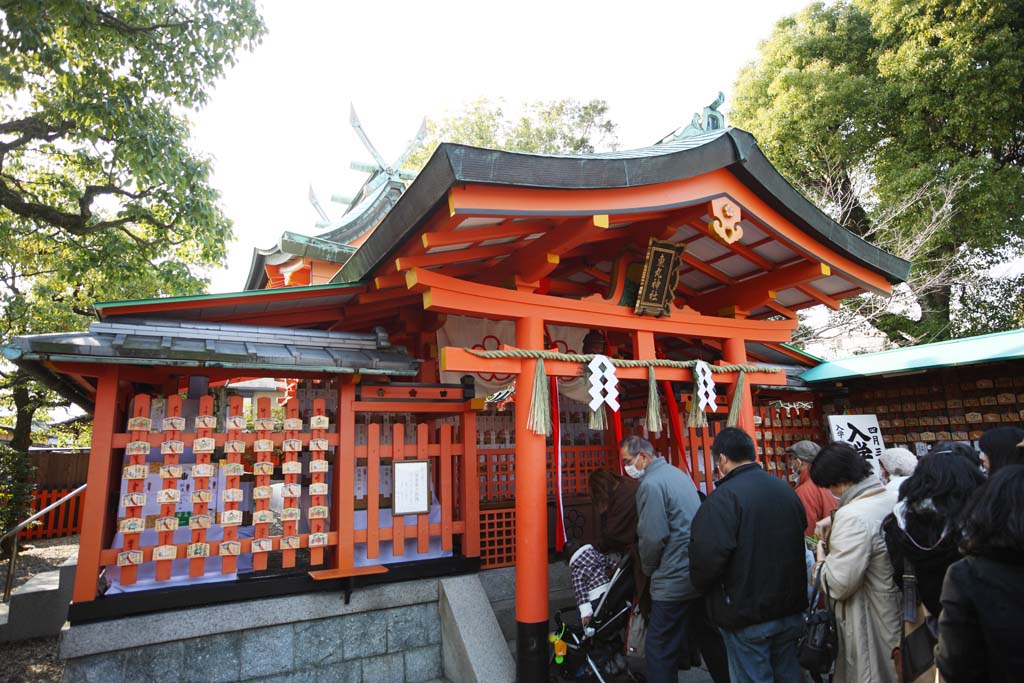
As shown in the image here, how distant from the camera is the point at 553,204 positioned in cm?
490

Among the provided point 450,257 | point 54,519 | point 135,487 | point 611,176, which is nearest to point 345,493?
point 135,487

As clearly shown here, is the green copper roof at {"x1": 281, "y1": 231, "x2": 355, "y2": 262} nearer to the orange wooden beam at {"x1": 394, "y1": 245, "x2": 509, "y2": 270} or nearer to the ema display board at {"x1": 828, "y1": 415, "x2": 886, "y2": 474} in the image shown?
the orange wooden beam at {"x1": 394, "y1": 245, "x2": 509, "y2": 270}

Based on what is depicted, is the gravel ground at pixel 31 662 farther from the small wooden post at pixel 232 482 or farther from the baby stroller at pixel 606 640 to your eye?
the baby stroller at pixel 606 640

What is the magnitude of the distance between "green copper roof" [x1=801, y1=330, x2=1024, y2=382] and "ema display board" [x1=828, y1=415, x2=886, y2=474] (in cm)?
68

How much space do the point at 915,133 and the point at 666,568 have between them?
1612 centimetres

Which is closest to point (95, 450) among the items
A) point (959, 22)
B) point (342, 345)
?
point (342, 345)

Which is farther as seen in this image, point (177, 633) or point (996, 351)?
point (996, 351)

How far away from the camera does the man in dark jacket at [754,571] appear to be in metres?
3.45

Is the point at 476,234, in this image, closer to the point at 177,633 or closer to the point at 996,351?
the point at 177,633

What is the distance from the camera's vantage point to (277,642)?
4.80m

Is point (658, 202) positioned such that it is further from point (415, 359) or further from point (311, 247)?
point (311, 247)

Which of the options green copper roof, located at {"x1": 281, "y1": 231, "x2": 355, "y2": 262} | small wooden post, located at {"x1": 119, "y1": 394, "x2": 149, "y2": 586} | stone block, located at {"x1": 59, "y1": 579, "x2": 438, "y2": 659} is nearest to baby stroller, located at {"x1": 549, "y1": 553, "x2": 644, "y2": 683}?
stone block, located at {"x1": 59, "y1": 579, "x2": 438, "y2": 659}

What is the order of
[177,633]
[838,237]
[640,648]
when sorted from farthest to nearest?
[838,237] → [640,648] → [177,633]

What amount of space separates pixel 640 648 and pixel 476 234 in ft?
12.3
